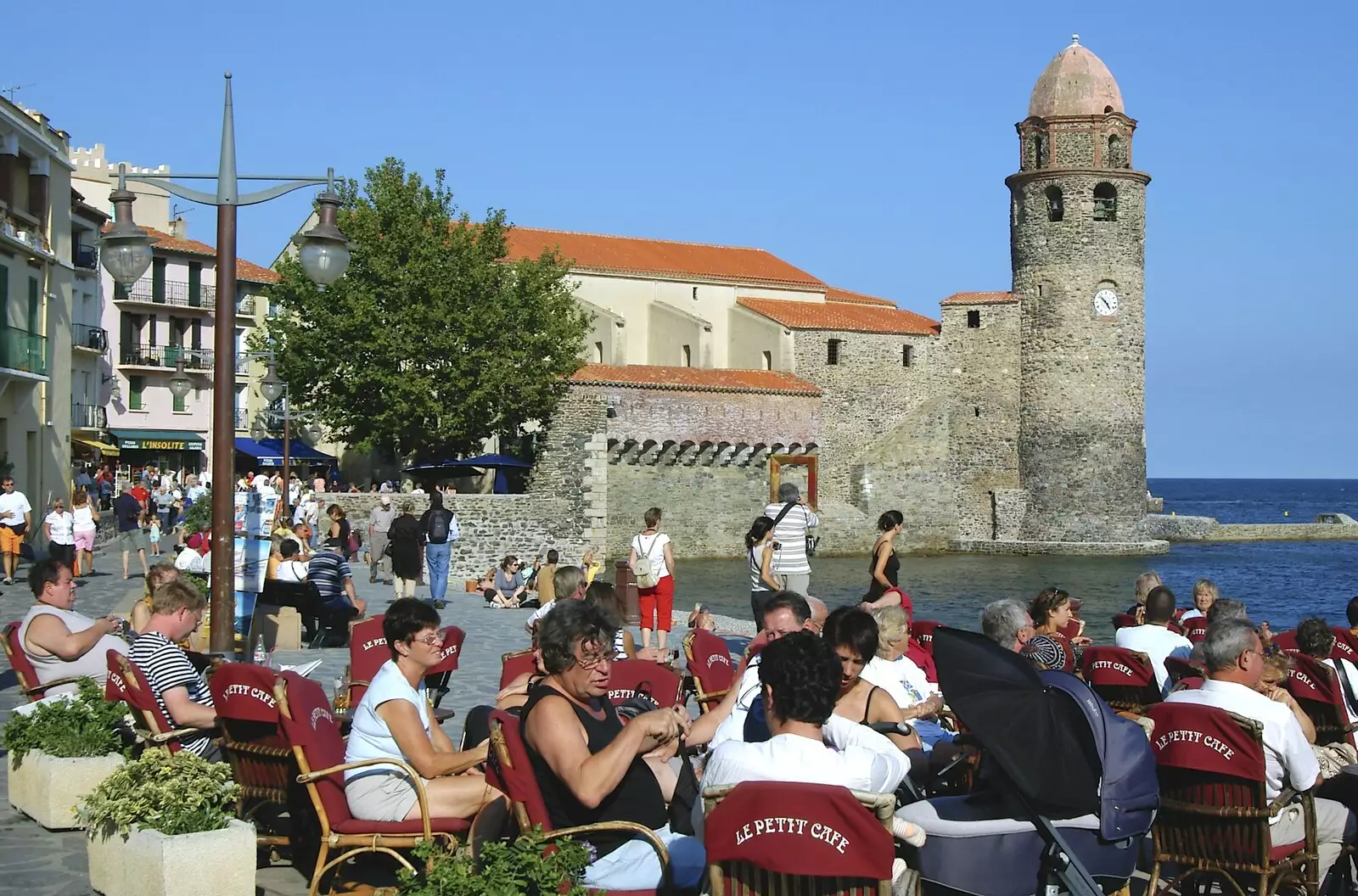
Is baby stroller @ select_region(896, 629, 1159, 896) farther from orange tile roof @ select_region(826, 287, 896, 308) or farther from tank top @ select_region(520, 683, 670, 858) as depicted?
orange tile roof @ select_region(826, 287, 896, 308)

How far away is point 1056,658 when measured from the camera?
7.37m

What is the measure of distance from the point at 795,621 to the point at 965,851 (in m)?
2.27

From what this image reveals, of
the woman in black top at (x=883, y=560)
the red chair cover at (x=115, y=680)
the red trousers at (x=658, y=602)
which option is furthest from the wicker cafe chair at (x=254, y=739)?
the red trousers at (x=658, y=602)

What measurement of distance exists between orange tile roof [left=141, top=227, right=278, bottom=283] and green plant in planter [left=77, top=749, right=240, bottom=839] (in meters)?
45.3

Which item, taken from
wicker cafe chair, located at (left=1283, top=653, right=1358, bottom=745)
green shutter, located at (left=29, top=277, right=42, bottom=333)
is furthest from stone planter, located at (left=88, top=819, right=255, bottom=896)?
green shutter, located at (left=29, top=277, right=42, bottom=333)

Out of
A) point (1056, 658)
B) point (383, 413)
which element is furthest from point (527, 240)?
point (1056, 658)

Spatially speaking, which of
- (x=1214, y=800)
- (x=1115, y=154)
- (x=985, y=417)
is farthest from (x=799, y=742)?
(x=1115, y=154)

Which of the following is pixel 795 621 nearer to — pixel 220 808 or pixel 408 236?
pixel 220 808

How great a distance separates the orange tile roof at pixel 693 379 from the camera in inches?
1736

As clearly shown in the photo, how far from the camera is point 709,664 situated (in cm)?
758

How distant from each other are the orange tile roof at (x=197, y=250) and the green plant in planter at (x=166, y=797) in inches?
1782

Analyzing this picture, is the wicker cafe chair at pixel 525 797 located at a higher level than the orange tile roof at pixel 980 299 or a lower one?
lower

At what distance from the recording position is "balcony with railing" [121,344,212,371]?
167 feet

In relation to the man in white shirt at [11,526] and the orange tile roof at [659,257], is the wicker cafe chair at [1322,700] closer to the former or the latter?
the man in white shirt at [11,526]
